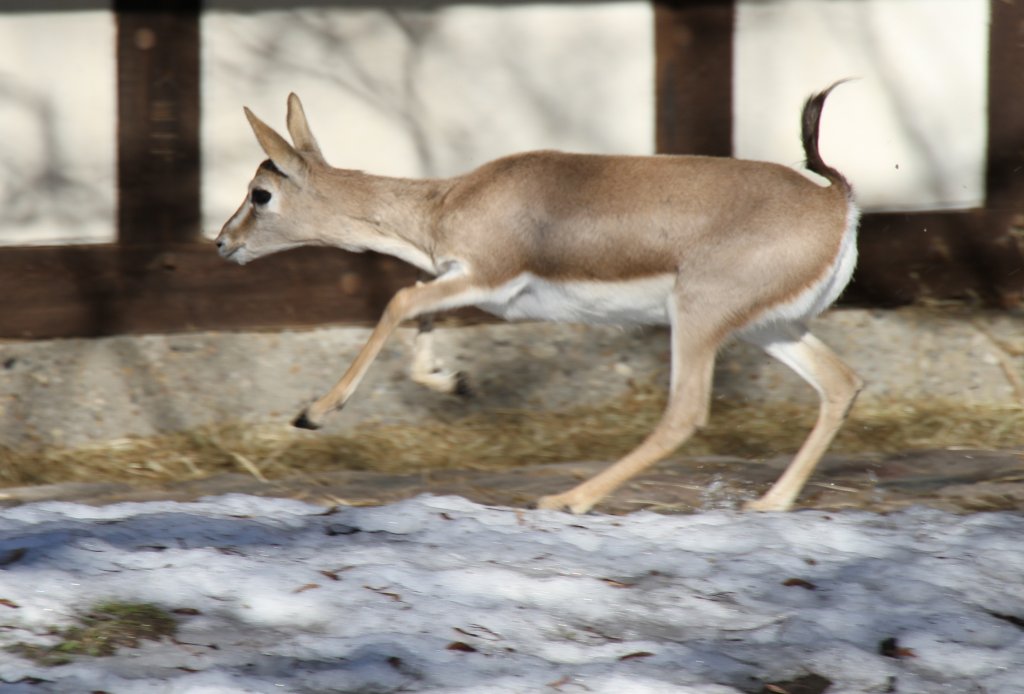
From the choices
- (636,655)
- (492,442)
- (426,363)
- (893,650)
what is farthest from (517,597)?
(492,442)

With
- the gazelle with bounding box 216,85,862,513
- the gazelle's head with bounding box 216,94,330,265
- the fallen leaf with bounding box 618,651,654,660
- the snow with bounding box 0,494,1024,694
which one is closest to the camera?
the snow with bounding box 0,494,1024,694

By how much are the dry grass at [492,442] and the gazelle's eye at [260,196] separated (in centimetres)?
113

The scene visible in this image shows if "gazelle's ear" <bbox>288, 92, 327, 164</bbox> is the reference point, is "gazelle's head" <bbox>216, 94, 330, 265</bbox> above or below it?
below

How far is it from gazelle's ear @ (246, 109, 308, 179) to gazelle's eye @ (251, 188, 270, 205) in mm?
117

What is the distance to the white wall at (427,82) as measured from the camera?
722 centimetres

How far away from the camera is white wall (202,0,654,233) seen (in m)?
7.22

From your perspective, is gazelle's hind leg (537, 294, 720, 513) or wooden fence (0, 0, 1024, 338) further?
wooden fence (0, 0, 1024, 338)

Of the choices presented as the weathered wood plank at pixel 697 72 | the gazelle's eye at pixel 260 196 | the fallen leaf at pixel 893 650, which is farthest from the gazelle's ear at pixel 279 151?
the fallen leaf at pixel 893 650

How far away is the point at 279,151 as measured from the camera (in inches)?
228

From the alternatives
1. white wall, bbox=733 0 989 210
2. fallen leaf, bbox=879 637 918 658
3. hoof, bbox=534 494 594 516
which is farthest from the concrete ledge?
fallen leaf, bbox=879 637 918 658

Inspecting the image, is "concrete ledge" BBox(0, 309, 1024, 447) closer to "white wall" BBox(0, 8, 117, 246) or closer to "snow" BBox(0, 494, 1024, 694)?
"white wall" BBox(0, 8, 117, 246)

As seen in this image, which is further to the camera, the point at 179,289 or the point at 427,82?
the point at 427,82

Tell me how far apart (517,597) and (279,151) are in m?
2.32

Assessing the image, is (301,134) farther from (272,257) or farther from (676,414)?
(676,414)
